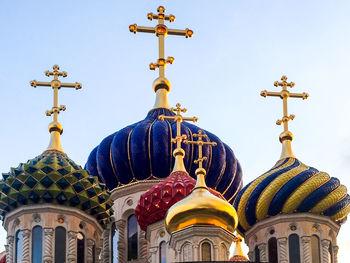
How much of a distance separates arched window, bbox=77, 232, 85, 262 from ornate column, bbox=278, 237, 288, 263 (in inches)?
167

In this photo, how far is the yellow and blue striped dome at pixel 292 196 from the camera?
3478 centimetres

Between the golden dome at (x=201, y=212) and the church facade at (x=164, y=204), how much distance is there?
0.07 ft

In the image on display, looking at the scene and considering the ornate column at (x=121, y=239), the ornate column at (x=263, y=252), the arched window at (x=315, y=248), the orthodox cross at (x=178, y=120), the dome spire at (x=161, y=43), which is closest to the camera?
the arched window at (x=315, y=248)

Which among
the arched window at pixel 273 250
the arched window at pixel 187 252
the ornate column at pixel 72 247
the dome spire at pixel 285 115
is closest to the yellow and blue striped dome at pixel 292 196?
the arched window at pixel 273 250

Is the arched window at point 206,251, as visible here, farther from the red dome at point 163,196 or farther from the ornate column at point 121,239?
the ornate column at point 121,239

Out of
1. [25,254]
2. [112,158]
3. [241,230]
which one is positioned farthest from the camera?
[112,158]

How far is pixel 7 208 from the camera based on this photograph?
34281 millimetres

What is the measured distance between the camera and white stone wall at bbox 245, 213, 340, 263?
34625 mm

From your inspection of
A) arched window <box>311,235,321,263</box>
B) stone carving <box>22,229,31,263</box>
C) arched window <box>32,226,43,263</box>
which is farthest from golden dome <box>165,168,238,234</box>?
stone carving <box>22,229,31,263</box>

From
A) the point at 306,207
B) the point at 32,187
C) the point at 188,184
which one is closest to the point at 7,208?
the point at 32,187

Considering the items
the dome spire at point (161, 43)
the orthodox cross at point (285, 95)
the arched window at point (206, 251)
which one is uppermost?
the dome spire at point (161, 43)

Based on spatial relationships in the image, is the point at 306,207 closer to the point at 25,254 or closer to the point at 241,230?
the point at 241,230

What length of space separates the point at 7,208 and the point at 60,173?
137 centimetres

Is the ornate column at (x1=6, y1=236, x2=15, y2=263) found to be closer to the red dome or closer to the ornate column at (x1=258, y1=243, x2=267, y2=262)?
the red dome
